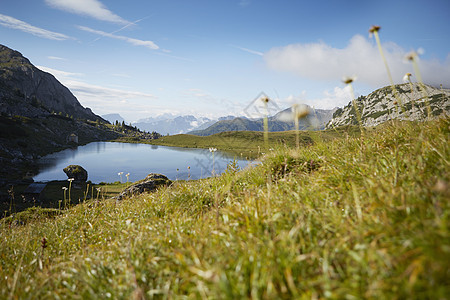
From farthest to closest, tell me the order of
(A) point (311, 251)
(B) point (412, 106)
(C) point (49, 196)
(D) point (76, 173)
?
(D) point (76, 173) → (C) point (49, 196) → (B) point (412, 106) → (A) point (311, 251)

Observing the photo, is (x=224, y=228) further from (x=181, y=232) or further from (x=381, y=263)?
(x=381, y=263)

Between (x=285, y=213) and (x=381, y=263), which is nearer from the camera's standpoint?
(x=381, y=263)

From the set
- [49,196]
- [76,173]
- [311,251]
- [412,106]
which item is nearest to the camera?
[311,251]

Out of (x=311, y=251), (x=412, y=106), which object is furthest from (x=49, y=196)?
(x=412, y=106)

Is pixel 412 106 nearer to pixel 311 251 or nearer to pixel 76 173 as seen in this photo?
pixel 311 251

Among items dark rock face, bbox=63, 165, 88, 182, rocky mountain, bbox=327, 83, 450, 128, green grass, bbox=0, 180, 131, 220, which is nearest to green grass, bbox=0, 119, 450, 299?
rocky mountain, bbox=327, 83, 450, 128

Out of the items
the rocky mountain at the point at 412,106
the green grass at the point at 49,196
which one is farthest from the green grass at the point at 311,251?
the green grass at the point at 49,196

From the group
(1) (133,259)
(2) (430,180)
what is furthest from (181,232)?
(2) (430,180)

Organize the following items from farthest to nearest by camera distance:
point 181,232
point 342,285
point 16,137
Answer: point 16,137
point 181,232
point 342,285

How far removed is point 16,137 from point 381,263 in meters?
195

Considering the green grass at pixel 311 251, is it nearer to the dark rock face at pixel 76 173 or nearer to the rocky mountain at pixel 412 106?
the rocky mountain at pixel 412 106

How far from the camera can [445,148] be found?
13.2 feet

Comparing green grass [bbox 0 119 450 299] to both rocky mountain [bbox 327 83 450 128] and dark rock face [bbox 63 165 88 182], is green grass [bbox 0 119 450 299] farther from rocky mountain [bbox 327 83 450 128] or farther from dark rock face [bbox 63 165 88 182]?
dark rock face [bbox 63 165 88 182]

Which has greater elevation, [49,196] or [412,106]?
[412,106]
